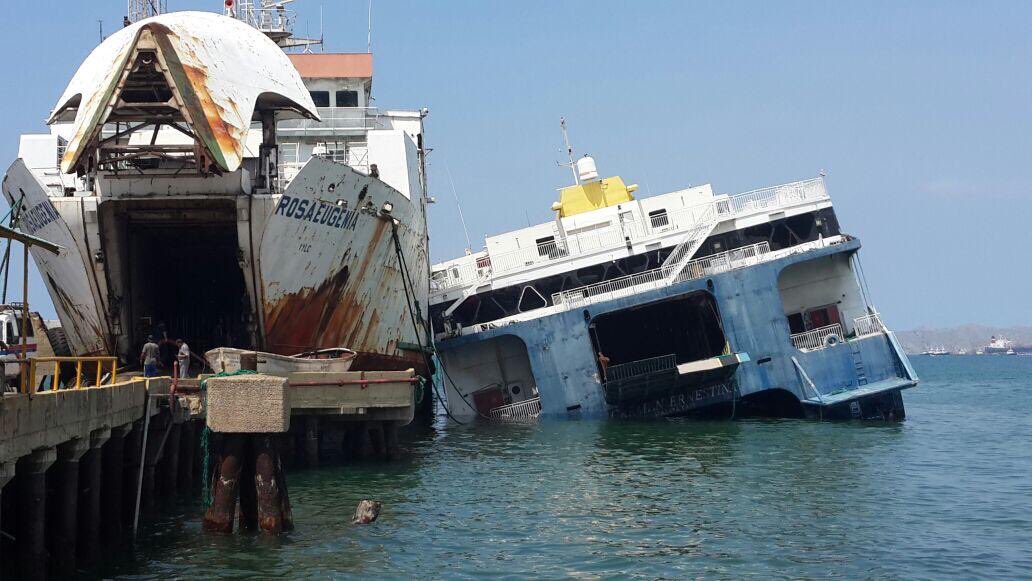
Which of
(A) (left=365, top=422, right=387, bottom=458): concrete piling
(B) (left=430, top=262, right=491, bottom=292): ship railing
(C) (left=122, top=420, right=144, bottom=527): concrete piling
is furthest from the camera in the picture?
(B) (left=430, top=262, right=491, bottom=292): ship railing

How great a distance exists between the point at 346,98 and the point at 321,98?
0.82 m

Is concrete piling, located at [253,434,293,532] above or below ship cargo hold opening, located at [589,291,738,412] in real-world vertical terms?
below

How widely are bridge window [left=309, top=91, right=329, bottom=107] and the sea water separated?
12446mm

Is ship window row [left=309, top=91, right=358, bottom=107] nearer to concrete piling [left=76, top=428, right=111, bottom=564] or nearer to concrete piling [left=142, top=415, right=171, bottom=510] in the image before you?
concrete piling [left=142, top=415, right=171, bottom=510]

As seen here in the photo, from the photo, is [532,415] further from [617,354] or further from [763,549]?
[763,549]

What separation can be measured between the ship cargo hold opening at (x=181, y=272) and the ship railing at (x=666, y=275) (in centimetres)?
1142

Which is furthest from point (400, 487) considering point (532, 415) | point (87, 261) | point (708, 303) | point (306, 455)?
point (708, 303)

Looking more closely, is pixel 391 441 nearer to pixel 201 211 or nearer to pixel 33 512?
pixel 201 211

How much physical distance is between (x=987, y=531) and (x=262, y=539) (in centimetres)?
1115

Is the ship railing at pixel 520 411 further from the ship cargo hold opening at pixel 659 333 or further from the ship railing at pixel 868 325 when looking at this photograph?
the ship railing at pixel 868 325


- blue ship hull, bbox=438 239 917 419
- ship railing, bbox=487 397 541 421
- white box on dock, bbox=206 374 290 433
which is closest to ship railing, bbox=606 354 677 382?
blue ship hull, bbox=438 239 917 419

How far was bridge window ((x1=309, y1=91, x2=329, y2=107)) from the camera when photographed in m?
35.3

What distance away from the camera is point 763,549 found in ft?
51.0

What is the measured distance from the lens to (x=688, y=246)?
34.1 m
